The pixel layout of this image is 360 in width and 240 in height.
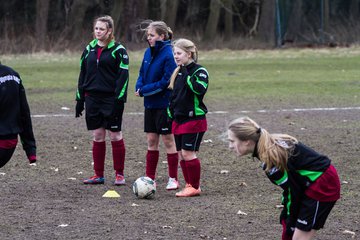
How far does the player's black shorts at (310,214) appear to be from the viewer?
232 inches

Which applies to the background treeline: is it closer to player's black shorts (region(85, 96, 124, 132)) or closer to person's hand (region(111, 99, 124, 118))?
player's black shorts (region(85, 96, 124, 132))

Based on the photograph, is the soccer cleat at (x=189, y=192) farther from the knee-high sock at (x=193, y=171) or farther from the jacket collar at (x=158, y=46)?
the jacket collar at (x=158, y=46)

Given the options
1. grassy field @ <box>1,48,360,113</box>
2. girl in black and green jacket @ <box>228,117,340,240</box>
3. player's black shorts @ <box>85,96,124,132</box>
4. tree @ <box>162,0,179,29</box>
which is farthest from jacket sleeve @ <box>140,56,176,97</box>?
tree @ <box>162,0,179,29</box>

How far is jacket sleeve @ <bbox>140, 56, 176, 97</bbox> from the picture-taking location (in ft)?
29.7

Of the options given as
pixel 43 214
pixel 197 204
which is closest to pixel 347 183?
pixel 197 204

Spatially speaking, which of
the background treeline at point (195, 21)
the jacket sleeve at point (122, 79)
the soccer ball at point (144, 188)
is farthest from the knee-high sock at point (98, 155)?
the background treeline at point (195, 21)

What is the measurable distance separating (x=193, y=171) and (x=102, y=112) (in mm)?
1277

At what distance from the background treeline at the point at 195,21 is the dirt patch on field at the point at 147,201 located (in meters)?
22.6

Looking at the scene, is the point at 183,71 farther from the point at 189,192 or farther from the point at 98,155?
the point at 98,155

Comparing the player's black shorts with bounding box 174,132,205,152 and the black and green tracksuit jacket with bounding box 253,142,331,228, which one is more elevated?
the black and green tracksuit jacket with bounding box 253,142,331,228

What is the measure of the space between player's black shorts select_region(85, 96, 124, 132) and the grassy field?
734 cm

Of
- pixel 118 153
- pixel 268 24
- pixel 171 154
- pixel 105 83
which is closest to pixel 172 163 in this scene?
pixel 171 154

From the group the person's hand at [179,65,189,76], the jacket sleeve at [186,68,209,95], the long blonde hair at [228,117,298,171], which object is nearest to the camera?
the long blonde hair at [228,117,298,171]

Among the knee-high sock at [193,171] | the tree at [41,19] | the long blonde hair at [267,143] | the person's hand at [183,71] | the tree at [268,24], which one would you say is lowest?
the tree at [41,19]
